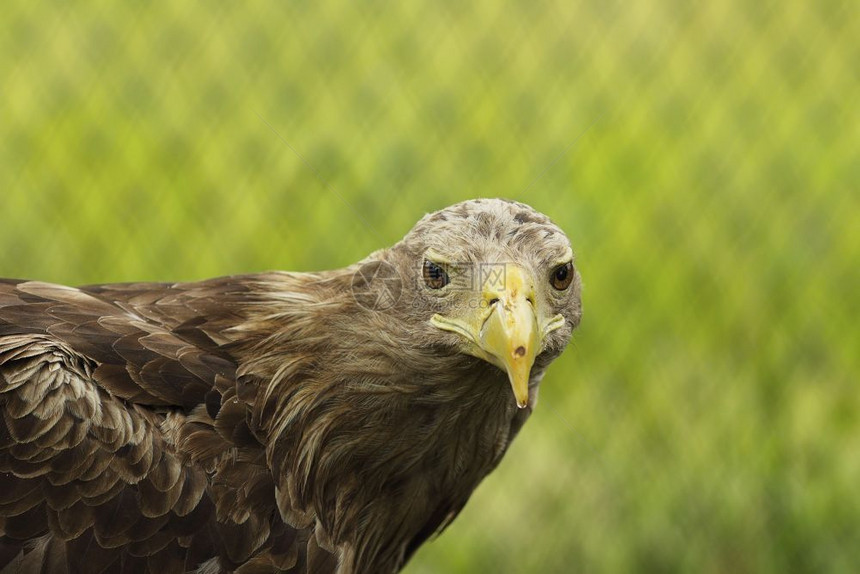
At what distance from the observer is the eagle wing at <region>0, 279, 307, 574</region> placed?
3.36 m

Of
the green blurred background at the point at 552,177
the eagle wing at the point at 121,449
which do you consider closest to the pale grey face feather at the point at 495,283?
the eagle wing at the point at 121,449

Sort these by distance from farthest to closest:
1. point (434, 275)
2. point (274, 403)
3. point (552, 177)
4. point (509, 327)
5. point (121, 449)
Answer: point (552, 177), point (274, 403), point (121, 449), point (434, 275), point (509, 327)

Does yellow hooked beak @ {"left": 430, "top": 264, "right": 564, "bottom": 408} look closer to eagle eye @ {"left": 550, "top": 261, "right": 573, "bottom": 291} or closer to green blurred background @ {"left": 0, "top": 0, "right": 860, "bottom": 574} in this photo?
eagle eye @ {"left": 550, "top": 261, "right": 573, "bottom": 291}

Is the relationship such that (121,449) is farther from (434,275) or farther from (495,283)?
(495,283)

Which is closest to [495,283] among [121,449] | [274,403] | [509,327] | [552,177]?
[509,327]

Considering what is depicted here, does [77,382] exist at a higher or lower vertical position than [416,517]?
higher

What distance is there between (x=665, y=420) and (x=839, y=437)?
32.2 inches

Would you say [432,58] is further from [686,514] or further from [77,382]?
[77,382]

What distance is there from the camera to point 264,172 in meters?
6.26

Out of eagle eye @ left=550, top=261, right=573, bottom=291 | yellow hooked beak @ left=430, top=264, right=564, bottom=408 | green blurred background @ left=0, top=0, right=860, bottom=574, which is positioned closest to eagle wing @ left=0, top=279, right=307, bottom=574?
yellow hooked beak @ left=430, top=264, right=564, bottom=408

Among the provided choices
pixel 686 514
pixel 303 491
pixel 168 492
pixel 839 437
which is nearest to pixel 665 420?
pixel 686 514

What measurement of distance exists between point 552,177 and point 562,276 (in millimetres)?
3028

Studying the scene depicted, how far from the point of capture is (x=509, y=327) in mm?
3020

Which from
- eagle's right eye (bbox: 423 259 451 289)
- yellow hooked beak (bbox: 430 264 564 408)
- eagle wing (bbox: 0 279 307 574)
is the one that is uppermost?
eagle's right eye (bbox: 423 259 451 289)
